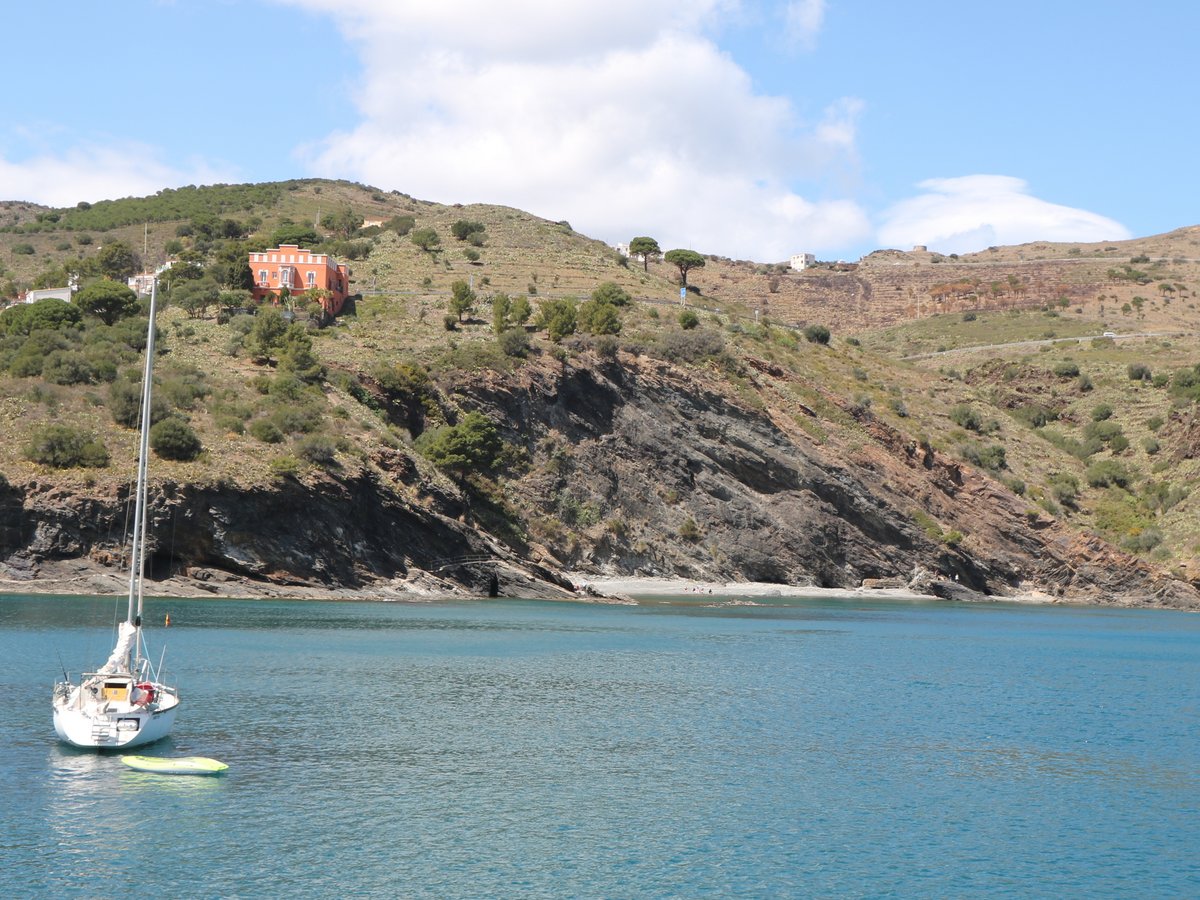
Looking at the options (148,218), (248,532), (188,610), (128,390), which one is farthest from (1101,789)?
(148,218)

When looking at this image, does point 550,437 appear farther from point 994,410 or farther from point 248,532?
point 994,410

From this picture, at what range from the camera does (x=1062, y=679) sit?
5244 centimetres

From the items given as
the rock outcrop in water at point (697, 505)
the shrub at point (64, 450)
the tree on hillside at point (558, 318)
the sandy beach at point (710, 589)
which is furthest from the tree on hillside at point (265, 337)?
the sandy beach at point (710, 589)

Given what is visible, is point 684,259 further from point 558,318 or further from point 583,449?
point 583,449

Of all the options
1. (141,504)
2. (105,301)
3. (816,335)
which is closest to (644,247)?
(816,335)

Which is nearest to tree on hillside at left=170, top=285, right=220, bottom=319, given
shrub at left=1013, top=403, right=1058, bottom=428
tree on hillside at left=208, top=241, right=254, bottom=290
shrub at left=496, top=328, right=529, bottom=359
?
tree on hillside at left=208, top=241, right=254, bottom=290

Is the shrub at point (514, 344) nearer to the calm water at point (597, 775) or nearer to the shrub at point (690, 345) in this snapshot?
the shrub at point (690, 345)

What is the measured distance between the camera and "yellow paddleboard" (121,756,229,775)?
28.4 metres

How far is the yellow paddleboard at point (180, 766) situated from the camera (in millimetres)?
28375

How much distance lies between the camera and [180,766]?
2842 cm

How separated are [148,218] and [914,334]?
108268 millimetres

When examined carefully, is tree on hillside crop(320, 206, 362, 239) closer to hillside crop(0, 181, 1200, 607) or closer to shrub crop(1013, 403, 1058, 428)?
hillside crop(0, 181, 1200, 607)

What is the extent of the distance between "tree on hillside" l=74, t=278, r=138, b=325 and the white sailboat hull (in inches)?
2954

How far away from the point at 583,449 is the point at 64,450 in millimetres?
41722
